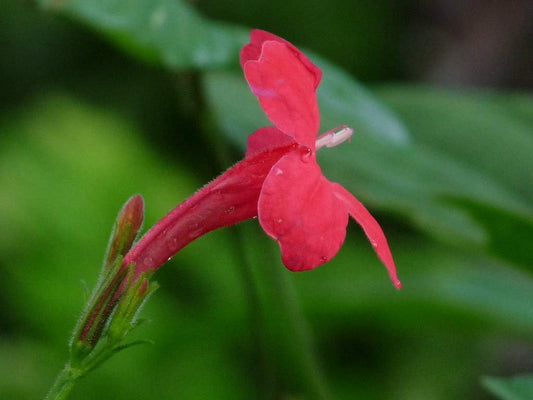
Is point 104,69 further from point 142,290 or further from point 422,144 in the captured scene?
point 142,290

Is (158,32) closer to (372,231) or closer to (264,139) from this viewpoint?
(264,139)

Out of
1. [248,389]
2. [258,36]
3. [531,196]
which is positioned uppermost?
[258,36]

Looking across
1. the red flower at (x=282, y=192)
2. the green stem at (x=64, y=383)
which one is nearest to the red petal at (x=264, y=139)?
the red flower at (x=282, y=192)

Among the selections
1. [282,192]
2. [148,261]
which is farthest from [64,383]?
[282,192]

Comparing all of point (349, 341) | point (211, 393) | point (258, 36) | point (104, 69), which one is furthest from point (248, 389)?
point (258, 36)

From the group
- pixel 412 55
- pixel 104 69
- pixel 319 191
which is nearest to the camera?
pixel 319 191

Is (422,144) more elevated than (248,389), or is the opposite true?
(422,144)

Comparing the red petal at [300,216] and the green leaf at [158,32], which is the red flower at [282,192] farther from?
the green leaf at [158,32]
